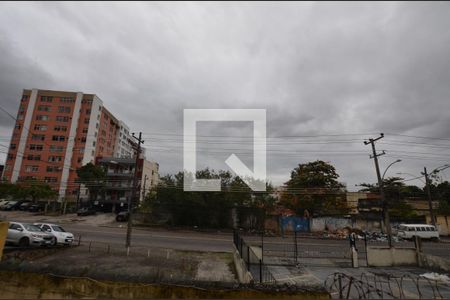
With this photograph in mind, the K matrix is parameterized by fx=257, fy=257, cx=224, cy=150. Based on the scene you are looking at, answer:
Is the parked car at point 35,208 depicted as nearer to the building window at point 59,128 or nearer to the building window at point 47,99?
the building window at point 59,128

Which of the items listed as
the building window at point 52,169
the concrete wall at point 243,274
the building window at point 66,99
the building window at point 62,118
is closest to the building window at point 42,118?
the building window at point 62,118

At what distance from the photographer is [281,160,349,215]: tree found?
113 feet

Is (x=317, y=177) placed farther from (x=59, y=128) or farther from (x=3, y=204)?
(x=59, y=128)

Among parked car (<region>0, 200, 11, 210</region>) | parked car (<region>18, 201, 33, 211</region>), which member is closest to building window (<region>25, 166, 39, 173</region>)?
parked car (<region>0, 200, 11, 210</region>)

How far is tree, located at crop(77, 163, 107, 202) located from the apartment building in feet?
35.7

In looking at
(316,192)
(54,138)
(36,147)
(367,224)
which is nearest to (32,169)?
(36,147)

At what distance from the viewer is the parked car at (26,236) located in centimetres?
1428

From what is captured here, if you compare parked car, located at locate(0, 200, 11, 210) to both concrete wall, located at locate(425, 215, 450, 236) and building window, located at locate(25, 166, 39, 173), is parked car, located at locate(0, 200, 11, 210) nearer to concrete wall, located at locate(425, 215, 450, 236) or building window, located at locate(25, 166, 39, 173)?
building window, located at locate(25, 166, 39, 173)

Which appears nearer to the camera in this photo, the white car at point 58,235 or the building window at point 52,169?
the white car at point 58,235

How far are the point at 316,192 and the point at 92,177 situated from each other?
38.7 metres

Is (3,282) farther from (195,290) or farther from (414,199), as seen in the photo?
(414,199)

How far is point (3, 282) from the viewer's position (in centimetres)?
739

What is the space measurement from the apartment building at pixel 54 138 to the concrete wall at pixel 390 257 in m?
58.1

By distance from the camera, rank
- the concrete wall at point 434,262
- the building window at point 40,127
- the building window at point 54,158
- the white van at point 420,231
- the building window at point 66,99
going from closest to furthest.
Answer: the concrete wall at point 434,262
the white van at point 420,231
the building window at point 54,158
the building window at point 40,127
the building window at point 66,99
